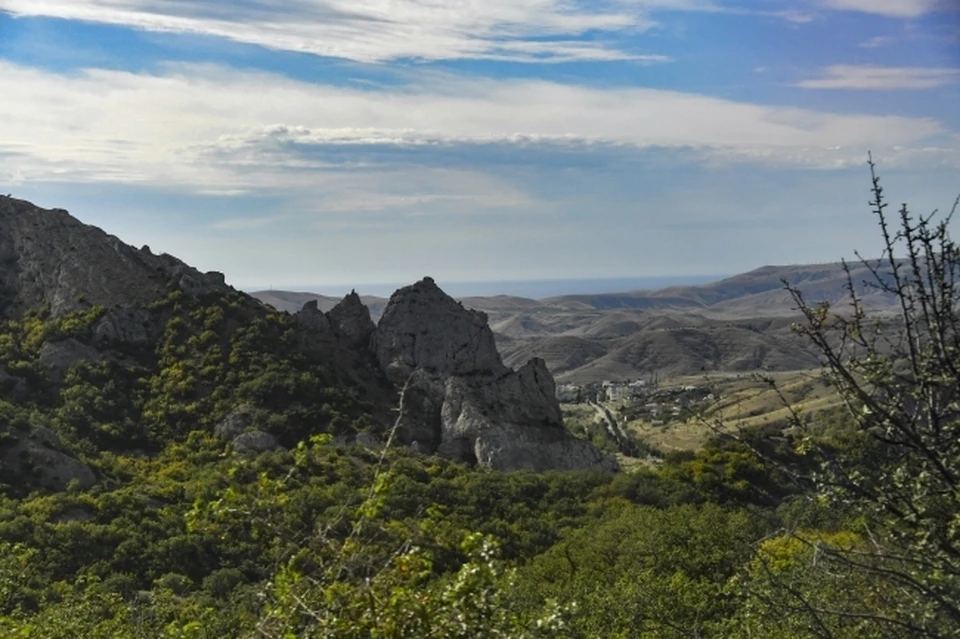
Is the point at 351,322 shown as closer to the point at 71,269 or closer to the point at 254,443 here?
the point at 254,443

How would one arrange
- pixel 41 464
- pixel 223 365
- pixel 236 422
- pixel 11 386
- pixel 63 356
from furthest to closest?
pixel 223 365 → pixel 63 356 → pixel 236 422 → pixel 11 386 → pixel 41 464

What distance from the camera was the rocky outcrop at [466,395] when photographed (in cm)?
5125

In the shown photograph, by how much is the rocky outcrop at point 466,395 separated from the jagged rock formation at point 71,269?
15.5 meters

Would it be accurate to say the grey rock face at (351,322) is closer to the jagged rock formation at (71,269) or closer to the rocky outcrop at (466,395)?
the rocky outcrop at (466,395)

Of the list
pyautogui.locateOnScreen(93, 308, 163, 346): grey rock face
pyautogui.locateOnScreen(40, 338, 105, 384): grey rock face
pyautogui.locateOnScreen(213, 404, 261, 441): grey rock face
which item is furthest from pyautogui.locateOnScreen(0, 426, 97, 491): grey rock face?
pyautogui.locateOnScreen(93, 308, 163, 346): grey rock face

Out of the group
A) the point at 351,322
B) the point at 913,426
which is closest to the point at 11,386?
the point at 351,322

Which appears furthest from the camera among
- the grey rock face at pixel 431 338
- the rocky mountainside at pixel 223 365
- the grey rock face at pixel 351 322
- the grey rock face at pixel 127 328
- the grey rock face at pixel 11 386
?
the grey rock face at pixel 351 322

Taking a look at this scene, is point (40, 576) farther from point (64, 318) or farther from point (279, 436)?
point (64, 318)

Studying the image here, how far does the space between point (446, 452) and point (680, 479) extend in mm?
14902

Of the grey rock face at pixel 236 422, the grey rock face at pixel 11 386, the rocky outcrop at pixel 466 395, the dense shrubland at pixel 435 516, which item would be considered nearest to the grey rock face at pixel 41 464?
the dense shrubland at pixel 435 516

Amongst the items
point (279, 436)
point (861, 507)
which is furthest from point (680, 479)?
point (861, 507)

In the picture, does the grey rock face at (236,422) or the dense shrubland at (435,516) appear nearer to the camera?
the dense shrubland at (435,516)

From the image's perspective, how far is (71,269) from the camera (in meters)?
59.5

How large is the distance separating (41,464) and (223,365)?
1783 cm
